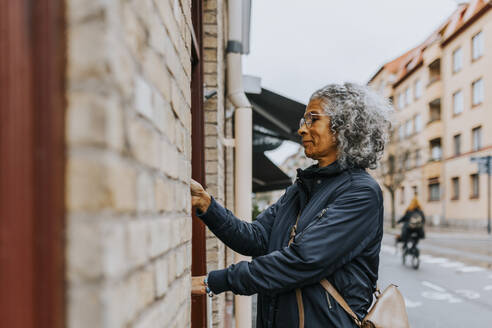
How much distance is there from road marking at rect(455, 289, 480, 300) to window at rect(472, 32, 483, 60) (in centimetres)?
2112

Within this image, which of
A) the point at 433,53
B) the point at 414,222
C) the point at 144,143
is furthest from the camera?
the point at 433,53

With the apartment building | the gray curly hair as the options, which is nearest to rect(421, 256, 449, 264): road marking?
the apartment building

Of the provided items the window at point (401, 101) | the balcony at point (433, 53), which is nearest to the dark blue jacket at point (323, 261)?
the balcony at point (433, 53)

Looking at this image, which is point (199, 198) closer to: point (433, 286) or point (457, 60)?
point (433, 286)

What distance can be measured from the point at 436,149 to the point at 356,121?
33507 mm

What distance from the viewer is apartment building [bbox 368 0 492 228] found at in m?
25.6

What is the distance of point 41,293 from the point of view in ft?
2.37

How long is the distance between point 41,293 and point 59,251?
2.7 inches

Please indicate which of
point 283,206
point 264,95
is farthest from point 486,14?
point 283,206

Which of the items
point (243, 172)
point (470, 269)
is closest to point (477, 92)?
point (470, 269)

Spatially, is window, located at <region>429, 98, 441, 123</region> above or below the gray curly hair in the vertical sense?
above

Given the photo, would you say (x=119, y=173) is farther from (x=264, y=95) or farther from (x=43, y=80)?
(x=264, y=95)

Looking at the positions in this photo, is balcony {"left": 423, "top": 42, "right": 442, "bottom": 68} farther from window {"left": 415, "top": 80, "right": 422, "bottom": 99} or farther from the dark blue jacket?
the dark blue jacket

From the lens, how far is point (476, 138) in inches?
1058
